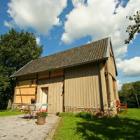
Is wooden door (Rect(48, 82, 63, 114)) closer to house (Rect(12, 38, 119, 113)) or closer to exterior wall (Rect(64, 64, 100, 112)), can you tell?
house (Rect(12, 38, 119, 113))

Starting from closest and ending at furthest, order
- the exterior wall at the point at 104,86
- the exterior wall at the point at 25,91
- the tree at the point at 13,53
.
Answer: the exterior wall at the point at 104,86 < the exterior wall at the point at 25,91 < the tree at the point at 13,53

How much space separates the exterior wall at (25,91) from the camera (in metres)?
19.0

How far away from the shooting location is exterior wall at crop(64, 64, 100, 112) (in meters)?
13.7

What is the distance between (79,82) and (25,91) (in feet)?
25.4

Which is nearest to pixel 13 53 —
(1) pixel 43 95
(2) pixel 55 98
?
(1) pixel 43 95

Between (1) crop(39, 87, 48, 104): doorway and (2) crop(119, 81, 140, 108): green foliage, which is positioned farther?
(2) crop(119, 81, 140, 108): green foliage

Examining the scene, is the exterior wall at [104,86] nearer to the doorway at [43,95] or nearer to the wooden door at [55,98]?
the wooden door at [55,98]

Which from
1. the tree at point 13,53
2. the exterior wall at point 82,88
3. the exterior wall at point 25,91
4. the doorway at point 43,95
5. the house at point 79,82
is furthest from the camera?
the tree at point 13,53

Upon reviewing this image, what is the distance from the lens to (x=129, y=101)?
29250 millimetres

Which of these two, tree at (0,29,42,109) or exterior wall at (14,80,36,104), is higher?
tree at (0,29,42,109)

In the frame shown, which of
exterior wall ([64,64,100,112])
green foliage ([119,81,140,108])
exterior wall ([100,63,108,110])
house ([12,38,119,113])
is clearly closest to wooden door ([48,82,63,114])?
house ([12,38,119,113])

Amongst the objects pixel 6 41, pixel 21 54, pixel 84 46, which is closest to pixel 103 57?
pixel 84 46

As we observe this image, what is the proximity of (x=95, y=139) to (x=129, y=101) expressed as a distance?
24.4 metres

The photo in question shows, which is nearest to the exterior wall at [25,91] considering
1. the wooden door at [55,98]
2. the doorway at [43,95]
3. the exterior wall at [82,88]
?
the doorway at [43,95]
